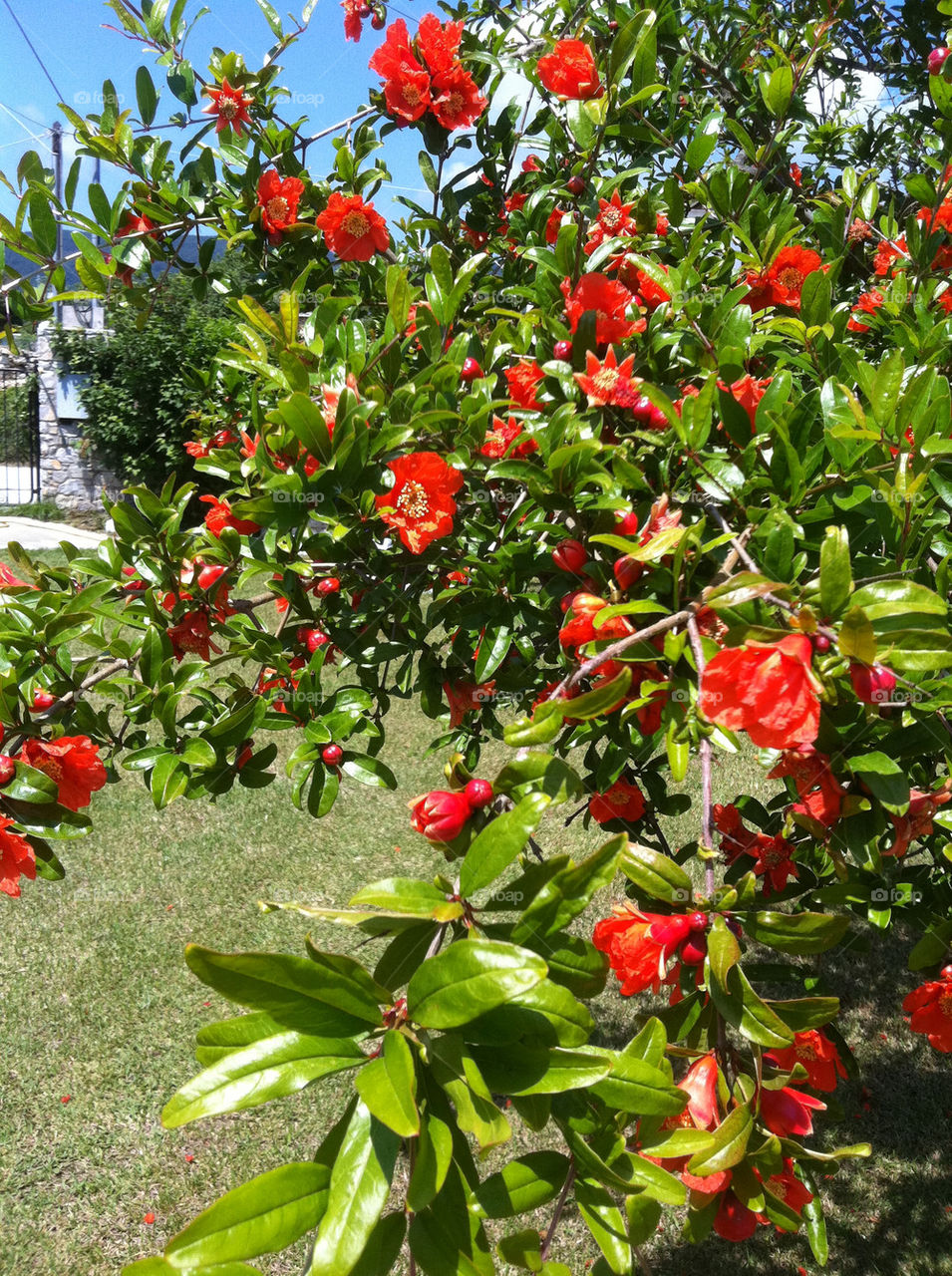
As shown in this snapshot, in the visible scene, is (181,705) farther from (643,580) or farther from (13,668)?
(643,580)

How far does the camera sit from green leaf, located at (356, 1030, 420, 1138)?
0.46m

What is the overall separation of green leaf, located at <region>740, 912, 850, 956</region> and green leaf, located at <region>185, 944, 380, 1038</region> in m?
0.34

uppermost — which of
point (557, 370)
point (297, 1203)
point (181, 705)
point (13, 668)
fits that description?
point (557, 370)

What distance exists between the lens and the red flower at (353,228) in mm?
1636

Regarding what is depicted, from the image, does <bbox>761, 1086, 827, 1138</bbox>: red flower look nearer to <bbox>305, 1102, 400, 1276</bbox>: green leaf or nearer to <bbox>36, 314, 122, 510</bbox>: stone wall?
<bbox>305, 1102, 400, 1276</bbox>: green leaf

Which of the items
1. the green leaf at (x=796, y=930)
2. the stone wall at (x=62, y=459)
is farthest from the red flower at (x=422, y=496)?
the stone wall at (x=62, y=459)

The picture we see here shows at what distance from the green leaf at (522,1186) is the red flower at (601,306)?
0.89m

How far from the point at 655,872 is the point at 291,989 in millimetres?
320

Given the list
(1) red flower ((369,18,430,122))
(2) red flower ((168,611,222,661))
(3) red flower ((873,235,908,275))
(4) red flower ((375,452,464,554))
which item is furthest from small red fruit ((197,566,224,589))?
(3) red flower ((873,235,908,275))

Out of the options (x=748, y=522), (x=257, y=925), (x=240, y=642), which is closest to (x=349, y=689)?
(x=240, y=642)

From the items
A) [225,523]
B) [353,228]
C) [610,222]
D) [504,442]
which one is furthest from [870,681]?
[353,228]

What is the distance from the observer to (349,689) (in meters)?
1.28

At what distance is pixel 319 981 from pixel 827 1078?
0.69 metres

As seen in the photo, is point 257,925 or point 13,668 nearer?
point 13,668
